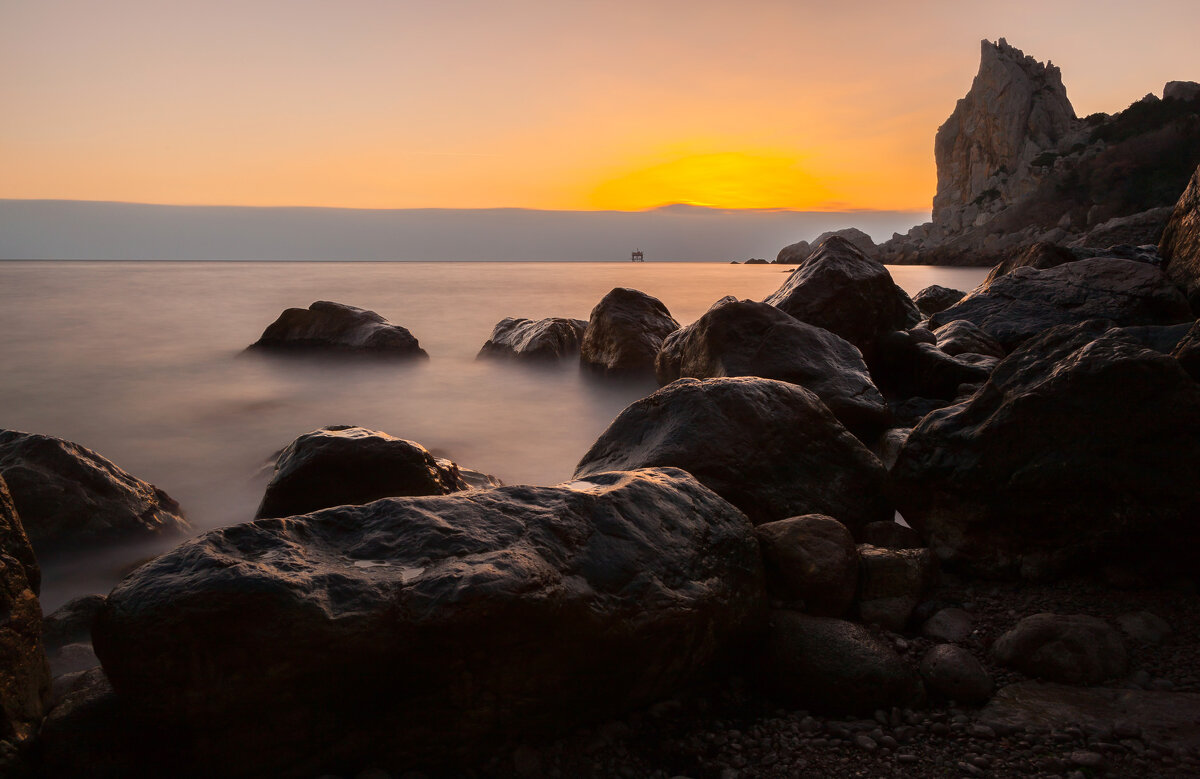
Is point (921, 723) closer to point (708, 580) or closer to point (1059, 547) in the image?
point (708, 580)

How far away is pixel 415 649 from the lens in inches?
95.8

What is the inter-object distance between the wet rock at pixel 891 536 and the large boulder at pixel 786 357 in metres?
1.78

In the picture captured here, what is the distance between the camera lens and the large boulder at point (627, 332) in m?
10.9

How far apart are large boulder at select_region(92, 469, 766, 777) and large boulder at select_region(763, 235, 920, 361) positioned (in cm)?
595

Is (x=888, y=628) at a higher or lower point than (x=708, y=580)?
lower

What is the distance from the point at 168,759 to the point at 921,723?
2.69 metres

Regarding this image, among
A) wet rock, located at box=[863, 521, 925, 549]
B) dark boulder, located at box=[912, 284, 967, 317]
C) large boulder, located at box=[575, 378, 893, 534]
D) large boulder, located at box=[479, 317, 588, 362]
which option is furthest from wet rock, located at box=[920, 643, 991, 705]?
dark boulder, located at box=[912, 284, 967, 317]

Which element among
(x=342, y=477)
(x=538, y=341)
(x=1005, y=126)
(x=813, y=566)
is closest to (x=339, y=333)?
(x=538, y=341)

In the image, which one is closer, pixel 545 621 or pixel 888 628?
pixel 545 621

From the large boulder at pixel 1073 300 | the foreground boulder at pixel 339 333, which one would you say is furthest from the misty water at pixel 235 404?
the large boulder at pixel 1073 300

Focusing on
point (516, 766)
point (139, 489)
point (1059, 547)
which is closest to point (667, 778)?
point (516, 766)

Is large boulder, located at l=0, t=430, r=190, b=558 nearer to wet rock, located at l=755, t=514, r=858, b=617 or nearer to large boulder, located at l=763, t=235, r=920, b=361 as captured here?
wet rock, located at l=755, t=514, r=858, b=617

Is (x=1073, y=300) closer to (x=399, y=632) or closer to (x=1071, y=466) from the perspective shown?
(x=1071, y=466)

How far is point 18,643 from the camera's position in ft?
8.39
